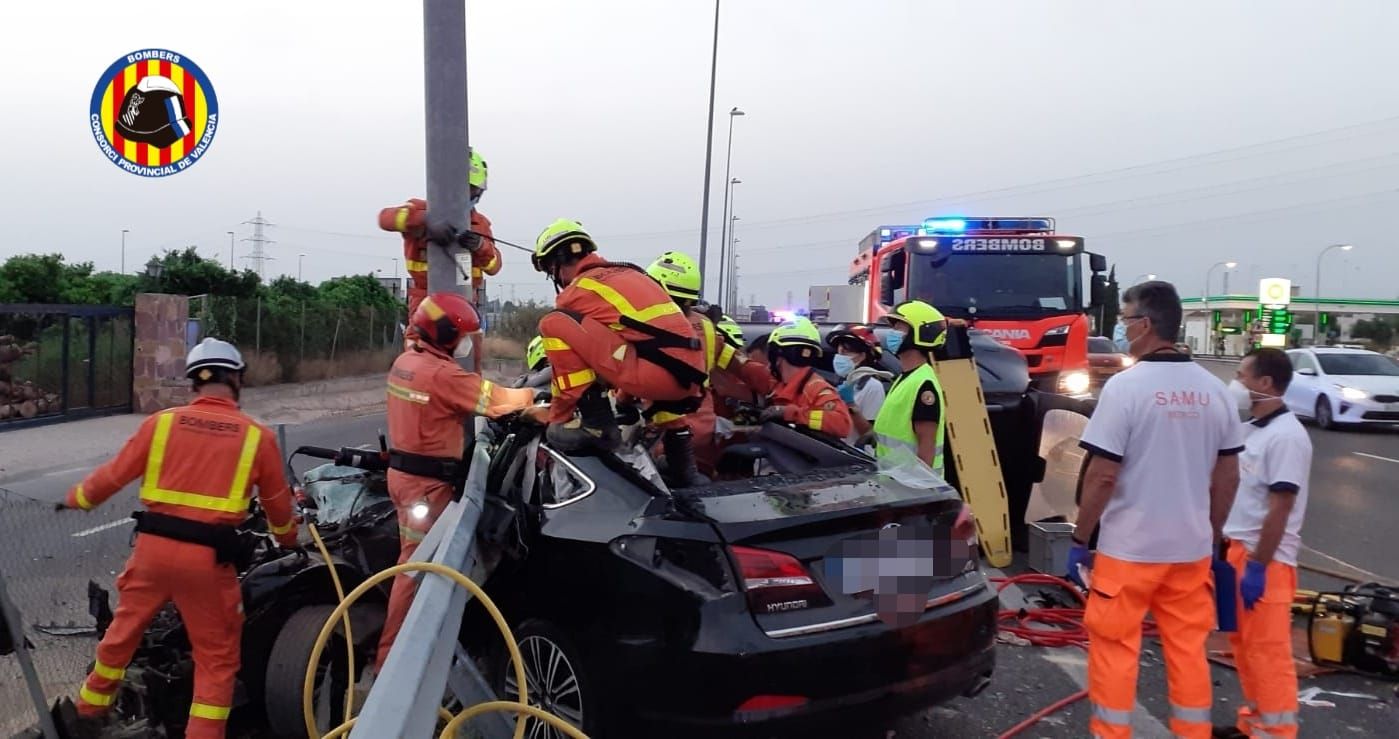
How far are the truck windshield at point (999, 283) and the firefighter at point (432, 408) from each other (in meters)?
9.45

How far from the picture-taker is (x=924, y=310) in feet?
19.0

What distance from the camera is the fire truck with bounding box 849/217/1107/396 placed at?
41.9 ft

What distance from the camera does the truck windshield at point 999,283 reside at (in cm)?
1299

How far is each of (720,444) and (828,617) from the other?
1.94 m

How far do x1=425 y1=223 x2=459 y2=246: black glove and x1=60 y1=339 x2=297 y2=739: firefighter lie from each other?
1.63m

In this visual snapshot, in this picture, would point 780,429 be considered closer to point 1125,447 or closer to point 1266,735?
point 1125,447

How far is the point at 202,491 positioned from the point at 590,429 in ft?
4.74

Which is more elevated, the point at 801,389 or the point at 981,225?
the point at 981,225

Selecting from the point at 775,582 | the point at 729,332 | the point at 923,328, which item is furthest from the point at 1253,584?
the point at 729,332

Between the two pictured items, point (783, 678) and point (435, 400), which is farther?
point (435, 400)

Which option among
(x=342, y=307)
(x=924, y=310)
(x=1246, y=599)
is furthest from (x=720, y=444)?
(x=342, y=307)

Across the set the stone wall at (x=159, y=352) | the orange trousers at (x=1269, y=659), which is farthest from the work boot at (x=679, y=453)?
the stone wall at (x=159, y=352)

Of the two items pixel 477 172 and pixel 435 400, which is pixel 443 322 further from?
pixel 477 172

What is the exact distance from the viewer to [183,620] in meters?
3.62
